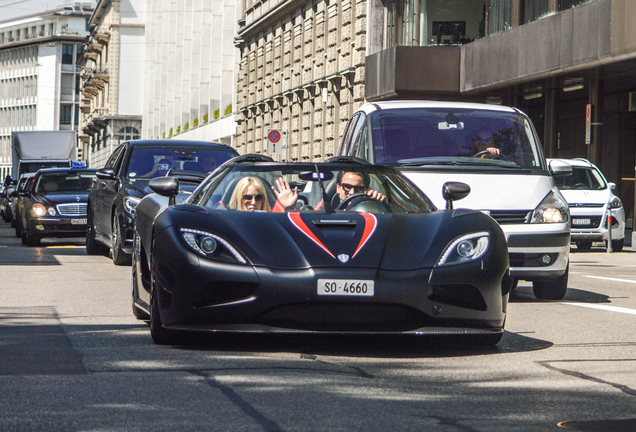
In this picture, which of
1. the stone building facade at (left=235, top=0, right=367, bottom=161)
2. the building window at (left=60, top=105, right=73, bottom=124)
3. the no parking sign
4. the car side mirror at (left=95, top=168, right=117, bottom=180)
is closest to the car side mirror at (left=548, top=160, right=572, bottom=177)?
the car side mirror at (left=95, top=168, right=117, bottom=180)

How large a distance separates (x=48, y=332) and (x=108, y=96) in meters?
95.1

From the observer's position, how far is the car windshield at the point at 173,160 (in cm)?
1506

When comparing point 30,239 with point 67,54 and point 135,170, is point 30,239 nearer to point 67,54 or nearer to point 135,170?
point 135,170

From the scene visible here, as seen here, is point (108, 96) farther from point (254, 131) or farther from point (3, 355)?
point (3, 355)

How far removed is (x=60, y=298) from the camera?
1051 cm

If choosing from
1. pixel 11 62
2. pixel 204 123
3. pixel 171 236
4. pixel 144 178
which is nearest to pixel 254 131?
pixel 204 123

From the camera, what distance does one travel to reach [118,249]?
595 inches

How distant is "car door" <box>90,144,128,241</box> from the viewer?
15550 mm

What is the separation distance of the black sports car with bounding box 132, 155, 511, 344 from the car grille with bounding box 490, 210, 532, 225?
3348 mm

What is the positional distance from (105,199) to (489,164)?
6739 millimetres

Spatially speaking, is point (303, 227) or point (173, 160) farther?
point (173, 160)

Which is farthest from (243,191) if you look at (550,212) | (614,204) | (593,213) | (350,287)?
(614,204)

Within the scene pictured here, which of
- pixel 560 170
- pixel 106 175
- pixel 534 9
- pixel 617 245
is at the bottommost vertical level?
pixel 617 245

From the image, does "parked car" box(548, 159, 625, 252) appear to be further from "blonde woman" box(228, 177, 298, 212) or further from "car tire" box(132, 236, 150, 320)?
"blonde woman" box(228, 177, 298, 212)
